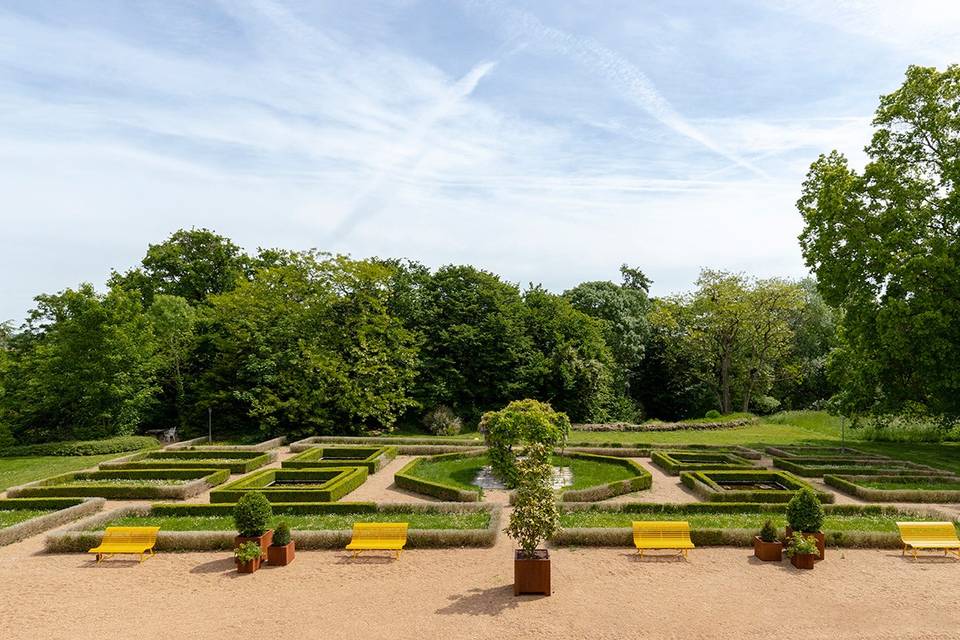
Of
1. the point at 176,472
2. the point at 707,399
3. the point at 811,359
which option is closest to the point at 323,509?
the point at 176,472

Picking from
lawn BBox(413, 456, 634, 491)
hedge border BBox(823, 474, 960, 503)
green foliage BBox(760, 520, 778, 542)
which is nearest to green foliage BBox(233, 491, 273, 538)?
lawn BBox(413, 456, 634, 491)

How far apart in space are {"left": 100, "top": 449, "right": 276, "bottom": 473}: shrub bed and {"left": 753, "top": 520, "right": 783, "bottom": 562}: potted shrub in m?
20.1

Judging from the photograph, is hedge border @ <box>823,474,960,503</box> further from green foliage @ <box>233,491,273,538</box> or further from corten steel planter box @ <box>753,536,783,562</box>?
green foliage @ <box>233,491,273,538</box>

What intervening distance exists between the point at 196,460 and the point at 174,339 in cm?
1598

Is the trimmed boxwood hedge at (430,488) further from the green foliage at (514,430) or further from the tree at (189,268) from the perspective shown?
the tree at (189,268)

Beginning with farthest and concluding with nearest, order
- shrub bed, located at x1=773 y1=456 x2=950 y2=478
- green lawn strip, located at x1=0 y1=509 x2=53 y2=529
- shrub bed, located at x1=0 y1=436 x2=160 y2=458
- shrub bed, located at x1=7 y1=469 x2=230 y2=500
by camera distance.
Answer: shrub bed, located at x1=0 y1=436 x2=160 y2=458, shrub bed, located at x1=773 y1=456 x2=950 y2=478, shrub bed, located at x1=7 y1=469 x2=230 y2=500, green lawn strip, located at x1=0 y1=509 x2=53 y2=529

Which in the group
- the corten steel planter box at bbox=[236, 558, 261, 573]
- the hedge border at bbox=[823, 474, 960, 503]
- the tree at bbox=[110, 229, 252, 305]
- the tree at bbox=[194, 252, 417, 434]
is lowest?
the hedge border at bbox=[823, 474, 960, 503]

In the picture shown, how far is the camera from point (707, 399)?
5272cm

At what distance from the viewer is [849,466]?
24.8 meters

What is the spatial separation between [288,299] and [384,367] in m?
8.36

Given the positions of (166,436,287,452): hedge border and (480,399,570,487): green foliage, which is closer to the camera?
(480,399,570,487): green foliage

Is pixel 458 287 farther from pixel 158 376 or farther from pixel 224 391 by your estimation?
pixel 158 376

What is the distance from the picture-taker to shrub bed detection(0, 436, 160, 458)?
29984 millimetres

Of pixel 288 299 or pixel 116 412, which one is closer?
pixel 116 412
